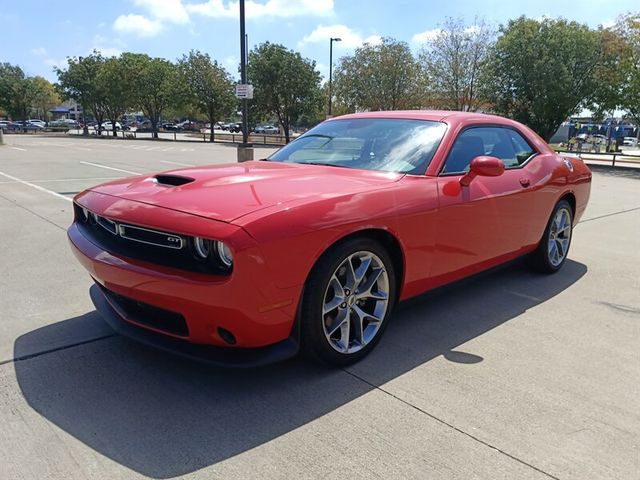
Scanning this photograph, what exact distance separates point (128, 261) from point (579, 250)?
17.5ft

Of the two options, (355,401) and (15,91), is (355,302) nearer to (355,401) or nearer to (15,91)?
(355,401)

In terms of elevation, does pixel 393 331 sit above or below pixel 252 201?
below

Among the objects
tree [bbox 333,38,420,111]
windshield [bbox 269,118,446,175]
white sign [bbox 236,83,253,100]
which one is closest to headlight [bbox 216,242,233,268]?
windshield [bbox 269,118,446,175]

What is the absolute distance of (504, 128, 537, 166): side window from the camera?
15.0 ft

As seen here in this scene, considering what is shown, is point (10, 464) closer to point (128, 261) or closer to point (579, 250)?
point (128, 261)

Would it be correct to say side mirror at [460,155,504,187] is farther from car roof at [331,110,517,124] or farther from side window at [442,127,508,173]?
car roof at [331,110,517,124]

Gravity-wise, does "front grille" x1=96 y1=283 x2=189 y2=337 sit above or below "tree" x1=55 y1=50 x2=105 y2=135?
below

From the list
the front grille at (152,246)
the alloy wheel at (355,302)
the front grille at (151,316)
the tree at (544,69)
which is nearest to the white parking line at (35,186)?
the front grille at (152,246)

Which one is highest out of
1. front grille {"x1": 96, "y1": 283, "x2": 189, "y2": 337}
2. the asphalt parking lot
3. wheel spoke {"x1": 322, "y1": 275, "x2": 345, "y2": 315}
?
wheel spoke {"x1": 322, "y1": 275, "x2": 345, "y2": 315}

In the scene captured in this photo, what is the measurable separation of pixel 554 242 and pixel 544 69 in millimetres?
19100

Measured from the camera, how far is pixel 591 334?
3.69m

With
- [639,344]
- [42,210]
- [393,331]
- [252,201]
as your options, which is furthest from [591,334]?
[42,210]

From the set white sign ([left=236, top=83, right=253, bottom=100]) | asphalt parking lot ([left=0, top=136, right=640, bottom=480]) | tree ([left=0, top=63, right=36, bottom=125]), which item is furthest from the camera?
tree ([left=0, top=63, right=36, bottom=125])

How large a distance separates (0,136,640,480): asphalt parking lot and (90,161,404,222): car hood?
0.97 m
